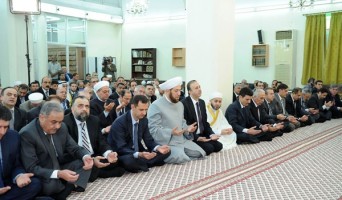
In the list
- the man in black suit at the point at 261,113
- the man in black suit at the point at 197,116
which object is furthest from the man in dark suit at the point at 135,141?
the man in black suit at the point at 261,113

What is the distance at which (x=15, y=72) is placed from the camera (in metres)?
10.2

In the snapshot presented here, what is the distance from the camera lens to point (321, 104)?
8.70 metres

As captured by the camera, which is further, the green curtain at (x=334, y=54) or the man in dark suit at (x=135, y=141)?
the green curtain at (x=334, y=54)

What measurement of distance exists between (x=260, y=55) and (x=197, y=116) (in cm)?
752

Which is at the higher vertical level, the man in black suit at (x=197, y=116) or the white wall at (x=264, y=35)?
the white wall at (x=264, y=35)

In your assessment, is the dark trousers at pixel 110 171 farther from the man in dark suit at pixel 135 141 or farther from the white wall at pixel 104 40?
the white wall at pixel 104 40

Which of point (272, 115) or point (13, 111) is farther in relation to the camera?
point (272, 115)

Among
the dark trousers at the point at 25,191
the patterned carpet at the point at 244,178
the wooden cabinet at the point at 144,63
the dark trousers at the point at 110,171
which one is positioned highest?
the wooden cabinet at the point at 144,63

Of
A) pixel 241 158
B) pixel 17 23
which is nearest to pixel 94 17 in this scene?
pixel 17 23

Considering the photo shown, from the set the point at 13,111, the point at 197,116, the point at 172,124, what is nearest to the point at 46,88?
the point at 13,111

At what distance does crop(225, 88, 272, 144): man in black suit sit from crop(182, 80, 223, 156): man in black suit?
2.33 feet

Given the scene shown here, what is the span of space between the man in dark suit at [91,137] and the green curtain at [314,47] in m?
8.67

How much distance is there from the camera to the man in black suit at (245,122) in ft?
19.6

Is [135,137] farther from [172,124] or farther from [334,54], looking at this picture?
[334,54]
